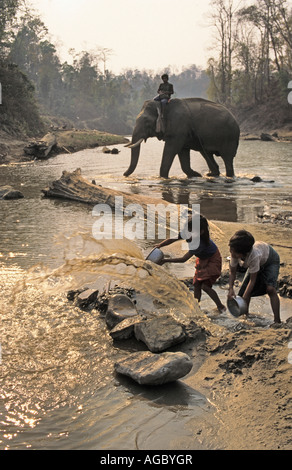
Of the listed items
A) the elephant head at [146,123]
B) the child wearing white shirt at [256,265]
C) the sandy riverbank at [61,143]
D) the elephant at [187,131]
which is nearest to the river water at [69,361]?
the child wearing white shirt at [256,265]

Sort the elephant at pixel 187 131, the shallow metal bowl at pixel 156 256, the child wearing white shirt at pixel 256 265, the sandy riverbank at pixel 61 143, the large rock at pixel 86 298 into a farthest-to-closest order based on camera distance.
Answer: the sandy riverbank at pixel 61 143, the elephant at pixel 187 131, the shallow metal bowl at pixel 156 256, the large rock at pixel 86 298, the child wearing white shirt at pixel 256 265

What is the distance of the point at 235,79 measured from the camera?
63469 mm

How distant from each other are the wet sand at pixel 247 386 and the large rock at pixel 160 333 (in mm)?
203

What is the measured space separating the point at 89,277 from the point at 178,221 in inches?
124

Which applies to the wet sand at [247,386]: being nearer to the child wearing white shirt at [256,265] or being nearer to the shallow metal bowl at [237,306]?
the shallow metal bowl at [237,306]

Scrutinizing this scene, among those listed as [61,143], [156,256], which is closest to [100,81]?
[61,143]

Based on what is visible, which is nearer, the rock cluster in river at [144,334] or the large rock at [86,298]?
the rock cluster in river at [144,334]

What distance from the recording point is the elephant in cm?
1445

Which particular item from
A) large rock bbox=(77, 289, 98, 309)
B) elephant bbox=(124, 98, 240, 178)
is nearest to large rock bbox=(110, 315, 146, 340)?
large rock bbox=(77, 289, 98, 309)

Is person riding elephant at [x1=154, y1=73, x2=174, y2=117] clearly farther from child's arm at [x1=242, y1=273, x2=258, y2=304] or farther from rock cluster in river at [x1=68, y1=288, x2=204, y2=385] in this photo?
child's arm at [x1=242, y1=273, x2=258, y2=304]

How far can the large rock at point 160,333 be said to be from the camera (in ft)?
13.1

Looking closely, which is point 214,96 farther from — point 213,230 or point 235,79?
point 213,230

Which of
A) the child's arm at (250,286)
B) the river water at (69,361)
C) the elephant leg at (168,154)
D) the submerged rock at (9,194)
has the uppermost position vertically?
the elephant leg at (168,154)

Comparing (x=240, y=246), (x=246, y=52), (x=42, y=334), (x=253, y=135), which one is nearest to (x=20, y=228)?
(x=42, y=334)
